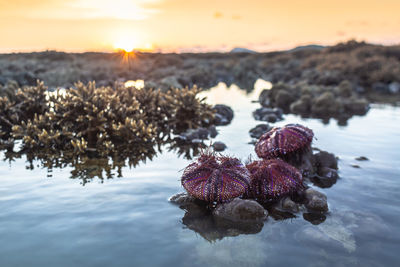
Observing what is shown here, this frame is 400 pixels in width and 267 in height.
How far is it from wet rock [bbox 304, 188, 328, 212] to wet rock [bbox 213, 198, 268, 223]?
2.53 ft

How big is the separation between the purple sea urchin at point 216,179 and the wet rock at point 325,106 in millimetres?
10021

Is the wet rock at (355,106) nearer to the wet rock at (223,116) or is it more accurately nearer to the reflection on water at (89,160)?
the wet rock at (223,116)

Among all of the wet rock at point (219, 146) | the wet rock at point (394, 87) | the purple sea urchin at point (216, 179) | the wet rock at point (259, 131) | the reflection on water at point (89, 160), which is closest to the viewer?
the purple sea urchin at point (216, 179)

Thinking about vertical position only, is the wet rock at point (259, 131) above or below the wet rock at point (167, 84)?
below

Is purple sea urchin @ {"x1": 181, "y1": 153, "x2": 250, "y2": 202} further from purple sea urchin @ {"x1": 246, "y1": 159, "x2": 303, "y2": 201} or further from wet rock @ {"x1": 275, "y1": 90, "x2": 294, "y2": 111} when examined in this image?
wet rock @ {"x1": 275, "y1": 90, "x2": 294, "y2": 111}

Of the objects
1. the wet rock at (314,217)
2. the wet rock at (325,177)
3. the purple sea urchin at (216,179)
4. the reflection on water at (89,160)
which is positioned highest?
the purple sea urchin at (216,179)

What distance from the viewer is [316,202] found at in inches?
192

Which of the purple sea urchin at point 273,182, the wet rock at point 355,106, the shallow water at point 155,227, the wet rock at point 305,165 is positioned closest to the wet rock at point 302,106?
the wet rock at point 355,106

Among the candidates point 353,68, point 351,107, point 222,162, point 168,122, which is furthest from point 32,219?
point 353,68

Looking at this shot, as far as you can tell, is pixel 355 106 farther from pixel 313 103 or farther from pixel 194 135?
pixel 194 135

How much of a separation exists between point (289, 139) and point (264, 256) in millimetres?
2771

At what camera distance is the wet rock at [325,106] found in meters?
14.1

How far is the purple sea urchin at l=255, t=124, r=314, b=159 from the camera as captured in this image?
601 cm

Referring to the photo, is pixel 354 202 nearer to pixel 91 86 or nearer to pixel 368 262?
pixel 368 262
